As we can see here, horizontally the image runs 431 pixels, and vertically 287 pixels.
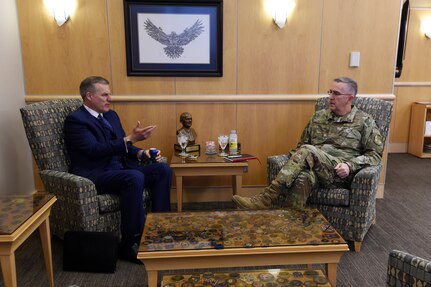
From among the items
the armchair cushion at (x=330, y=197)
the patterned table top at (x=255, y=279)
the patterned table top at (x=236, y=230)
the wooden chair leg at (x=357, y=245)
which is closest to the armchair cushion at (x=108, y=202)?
the patterned table top at (x=236, y=230)

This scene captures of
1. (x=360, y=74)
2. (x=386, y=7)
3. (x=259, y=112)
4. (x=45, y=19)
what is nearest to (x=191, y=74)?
(x=259, y=112)

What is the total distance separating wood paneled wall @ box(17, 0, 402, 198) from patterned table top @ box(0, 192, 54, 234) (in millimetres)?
1419

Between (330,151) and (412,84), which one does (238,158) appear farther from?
(412,84)

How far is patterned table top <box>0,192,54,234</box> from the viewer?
5.25 ft

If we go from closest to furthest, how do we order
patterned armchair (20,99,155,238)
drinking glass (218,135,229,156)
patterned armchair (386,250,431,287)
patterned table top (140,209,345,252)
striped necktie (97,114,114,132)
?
patterned armchair (386,250,431,287) → patterned table top (140,209,345,252) → patterned armchair (20,99,155,238) → striped necktie (97,114,114,132) → drinking glass (218,135,229,156)

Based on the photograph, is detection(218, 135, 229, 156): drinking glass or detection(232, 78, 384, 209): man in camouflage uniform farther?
detection(218, 135, 229, 156): drinking glass

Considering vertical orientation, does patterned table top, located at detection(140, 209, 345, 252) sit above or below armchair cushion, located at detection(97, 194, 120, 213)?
above

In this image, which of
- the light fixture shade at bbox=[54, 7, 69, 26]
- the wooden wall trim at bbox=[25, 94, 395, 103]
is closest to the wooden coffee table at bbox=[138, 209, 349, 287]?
the wooden wall trim at bbox=[25, 94, 395, 103]

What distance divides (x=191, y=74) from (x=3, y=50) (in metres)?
1.46

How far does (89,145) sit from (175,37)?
48.6 inches

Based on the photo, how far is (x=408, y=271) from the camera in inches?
45.4

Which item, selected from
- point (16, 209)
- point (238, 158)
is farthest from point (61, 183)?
point (238, 158)

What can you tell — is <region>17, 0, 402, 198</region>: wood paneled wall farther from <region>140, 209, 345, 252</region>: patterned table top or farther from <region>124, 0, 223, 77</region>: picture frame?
<region>140, 209, 345, 252</region>: patterned table top

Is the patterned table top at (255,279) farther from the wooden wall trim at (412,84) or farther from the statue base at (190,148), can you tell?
the wooden wall trim at (412,84)
